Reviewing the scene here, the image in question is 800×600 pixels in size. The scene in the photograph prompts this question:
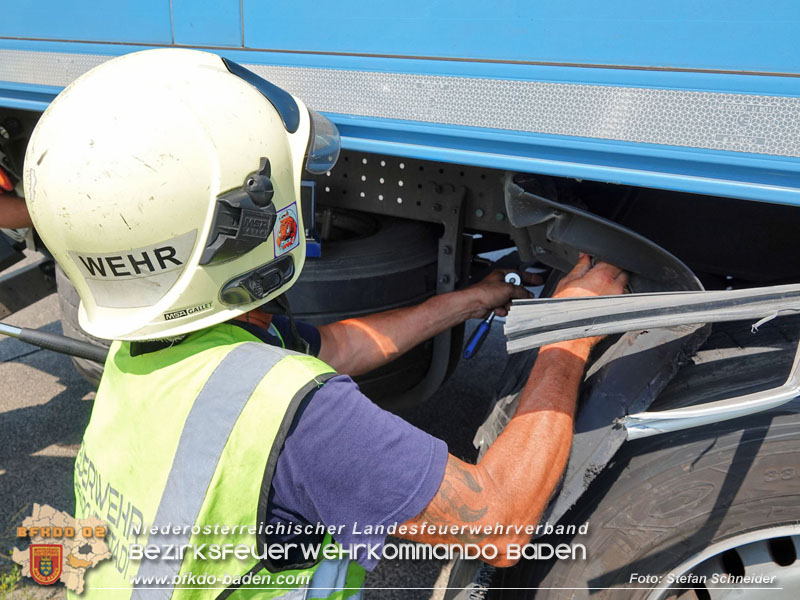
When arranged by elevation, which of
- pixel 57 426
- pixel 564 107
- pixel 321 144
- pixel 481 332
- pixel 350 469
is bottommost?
pixel 57 426

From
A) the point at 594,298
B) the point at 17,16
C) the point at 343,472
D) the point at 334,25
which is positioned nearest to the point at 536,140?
the point at 594,298

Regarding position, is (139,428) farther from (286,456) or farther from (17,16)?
(17,16)

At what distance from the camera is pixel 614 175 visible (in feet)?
4.18

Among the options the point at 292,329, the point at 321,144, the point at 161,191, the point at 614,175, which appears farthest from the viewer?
the point at 292,329

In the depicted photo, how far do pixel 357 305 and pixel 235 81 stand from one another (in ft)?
3.01

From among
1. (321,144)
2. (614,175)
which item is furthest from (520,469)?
(321,144)

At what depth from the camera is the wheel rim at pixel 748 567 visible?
1.35 metres

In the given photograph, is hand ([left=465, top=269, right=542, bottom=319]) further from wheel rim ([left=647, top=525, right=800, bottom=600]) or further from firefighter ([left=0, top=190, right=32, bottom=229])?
firefighter ([left=0, top=190, right=32, bottom=229])

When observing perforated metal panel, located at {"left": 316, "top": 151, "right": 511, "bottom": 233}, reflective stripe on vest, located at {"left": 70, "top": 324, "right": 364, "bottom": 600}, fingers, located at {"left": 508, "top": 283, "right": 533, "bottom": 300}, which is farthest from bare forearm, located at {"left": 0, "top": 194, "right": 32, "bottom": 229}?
fingers, located at {"left": 508, "top": 283, "right": 533, "bottom": 300}

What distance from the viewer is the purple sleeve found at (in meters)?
1.16

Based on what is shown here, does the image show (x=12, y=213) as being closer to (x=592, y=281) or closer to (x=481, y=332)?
(x=481, y=332)

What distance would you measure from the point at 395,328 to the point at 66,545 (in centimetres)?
106

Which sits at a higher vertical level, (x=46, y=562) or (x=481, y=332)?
(x=481, y=332)

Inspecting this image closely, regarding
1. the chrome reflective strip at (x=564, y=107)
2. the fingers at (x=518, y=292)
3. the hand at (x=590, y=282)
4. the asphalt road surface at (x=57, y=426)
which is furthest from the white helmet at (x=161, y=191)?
the asphalt road surface at (x=57, y=426)
